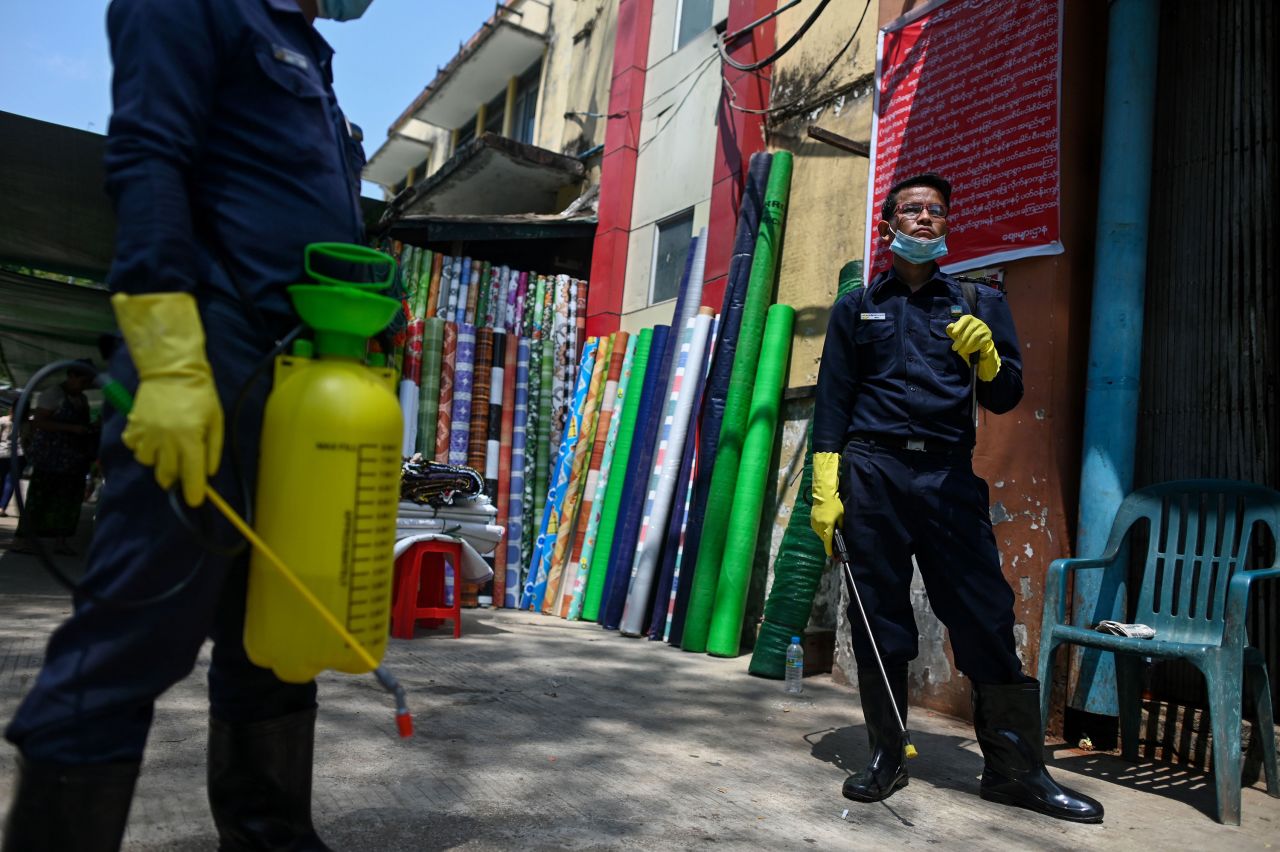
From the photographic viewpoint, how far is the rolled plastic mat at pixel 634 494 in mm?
6320

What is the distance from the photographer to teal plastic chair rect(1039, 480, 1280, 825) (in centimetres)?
285

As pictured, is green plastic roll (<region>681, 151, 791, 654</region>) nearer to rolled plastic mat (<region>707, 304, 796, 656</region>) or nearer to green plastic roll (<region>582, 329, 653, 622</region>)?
rolled plastic mat (<region>707, 304, 796, 656</region>)

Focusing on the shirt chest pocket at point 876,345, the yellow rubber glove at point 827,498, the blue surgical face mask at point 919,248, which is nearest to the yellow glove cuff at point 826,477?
the yellow rubber glove at point 827,498

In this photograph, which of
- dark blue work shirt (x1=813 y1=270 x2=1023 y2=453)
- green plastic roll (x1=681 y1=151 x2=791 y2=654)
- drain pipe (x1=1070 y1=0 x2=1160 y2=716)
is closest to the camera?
dark blue work shirt (x1=813 y1=270 x2=1023 y2=453)

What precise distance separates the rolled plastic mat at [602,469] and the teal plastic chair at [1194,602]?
12.2 ft

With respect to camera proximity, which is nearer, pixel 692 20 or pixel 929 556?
pixel 929 556

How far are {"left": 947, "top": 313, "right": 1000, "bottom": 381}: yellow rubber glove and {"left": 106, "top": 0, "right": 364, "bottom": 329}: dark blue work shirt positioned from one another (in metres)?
1.84

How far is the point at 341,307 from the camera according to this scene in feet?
5.25

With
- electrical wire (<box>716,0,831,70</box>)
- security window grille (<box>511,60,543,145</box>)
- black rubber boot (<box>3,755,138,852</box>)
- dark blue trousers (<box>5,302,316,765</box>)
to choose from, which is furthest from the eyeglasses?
security window grille (<box>511,60,543,145</box>)

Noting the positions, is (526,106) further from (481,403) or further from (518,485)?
(518,485)

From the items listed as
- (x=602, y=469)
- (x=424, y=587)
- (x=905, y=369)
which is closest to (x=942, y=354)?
(x=905, y=369)

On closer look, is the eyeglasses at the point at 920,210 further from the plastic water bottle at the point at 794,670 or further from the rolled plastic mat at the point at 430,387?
the rolled plastic mat at the point at 430,387

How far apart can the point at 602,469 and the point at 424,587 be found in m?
1.87

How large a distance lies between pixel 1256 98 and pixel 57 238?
9.24 meters
